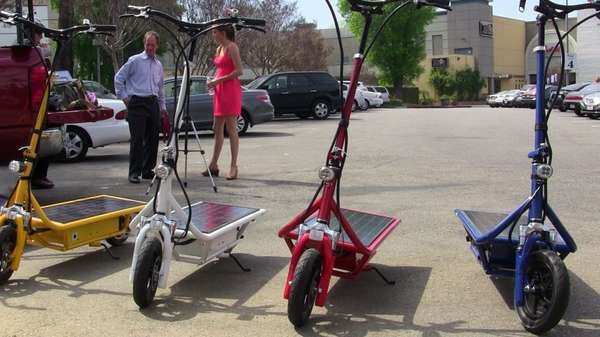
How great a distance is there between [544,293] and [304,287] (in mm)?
1279

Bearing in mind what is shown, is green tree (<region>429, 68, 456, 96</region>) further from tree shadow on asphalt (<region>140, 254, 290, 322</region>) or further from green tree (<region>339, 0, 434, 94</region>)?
tree shadow on asphalt (<region>140, 254, 290, 322</region>)

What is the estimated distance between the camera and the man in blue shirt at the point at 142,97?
336 inches

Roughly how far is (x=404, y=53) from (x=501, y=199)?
5610 centimetres

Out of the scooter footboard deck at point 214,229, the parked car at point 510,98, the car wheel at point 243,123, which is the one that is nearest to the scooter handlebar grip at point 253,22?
the scooter footboard deck at point 214,229

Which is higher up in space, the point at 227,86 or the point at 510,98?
the point at 227,86

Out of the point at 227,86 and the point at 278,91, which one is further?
the point at 278,91

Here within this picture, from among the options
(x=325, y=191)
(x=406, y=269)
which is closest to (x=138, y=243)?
(x=325, y=191)

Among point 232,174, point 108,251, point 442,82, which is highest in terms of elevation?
point 442,82

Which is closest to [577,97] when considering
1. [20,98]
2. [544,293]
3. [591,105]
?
[591,105]

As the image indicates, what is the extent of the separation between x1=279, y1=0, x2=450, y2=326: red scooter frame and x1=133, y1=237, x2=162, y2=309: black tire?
786 mm

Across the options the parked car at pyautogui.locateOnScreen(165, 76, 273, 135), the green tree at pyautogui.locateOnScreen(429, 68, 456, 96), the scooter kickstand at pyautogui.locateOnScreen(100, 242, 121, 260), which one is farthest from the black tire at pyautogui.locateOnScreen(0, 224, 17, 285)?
the green tree at pyautogui.locateOnScreen(429, 68, 456, 96)

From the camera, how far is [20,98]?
6.29 metres

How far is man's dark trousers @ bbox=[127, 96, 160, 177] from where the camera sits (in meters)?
8.63

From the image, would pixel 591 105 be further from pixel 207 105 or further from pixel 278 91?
pixel 207 105
